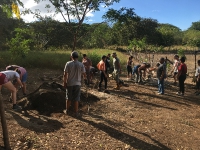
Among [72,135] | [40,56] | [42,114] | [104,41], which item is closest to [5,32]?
[40,56]

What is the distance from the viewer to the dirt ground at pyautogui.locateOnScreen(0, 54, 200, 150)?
453 centimetres

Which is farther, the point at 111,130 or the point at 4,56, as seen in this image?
the point at 4,56

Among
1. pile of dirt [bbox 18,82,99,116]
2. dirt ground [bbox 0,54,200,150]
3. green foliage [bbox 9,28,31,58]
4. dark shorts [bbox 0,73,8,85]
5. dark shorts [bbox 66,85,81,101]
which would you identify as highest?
green foliage [bbox 9,28,31,58]

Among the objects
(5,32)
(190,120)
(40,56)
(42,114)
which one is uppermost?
(5,32)

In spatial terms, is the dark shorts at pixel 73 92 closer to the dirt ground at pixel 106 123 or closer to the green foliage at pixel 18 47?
the dirt ground at pixel 106 123

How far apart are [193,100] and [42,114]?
5871mm

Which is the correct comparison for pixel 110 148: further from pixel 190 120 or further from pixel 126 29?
pixel 126 29

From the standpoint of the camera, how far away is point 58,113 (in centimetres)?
601

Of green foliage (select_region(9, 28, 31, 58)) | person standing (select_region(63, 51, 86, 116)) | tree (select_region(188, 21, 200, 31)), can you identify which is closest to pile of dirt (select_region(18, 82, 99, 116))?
person standing (select_region(63, 51, 86, 116))

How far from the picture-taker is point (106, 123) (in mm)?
5609

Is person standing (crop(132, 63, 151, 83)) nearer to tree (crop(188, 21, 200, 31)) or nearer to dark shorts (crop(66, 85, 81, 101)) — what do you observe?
dark shorts (crop(66, 85, 81, 101))

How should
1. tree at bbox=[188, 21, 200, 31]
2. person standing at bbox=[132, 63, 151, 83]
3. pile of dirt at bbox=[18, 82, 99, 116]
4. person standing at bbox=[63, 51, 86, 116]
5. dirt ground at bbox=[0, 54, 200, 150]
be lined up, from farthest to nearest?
tree at bbox=[188, 21, 200, 31]
person standing at bbox=[132, 63, 151, 83]
pile of dirt at bbox=[18, 82, 99, 116]
person standing at bbox=[63, 51, 86, 116]
dirt ground at bbox=[0, 54, 200, 150]

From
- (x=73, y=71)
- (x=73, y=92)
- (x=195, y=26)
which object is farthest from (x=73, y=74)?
(x=195, y=26)

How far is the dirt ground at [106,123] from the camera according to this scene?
4527 mm
